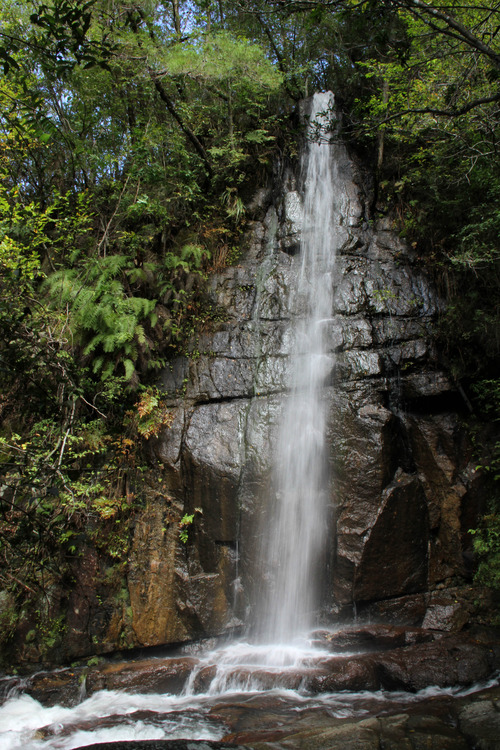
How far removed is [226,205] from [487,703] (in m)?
9.12

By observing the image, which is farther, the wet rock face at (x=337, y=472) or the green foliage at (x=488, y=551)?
the wet rock face at (x=337, y=472)

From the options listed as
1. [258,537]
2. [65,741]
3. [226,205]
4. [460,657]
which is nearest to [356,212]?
[226,205]

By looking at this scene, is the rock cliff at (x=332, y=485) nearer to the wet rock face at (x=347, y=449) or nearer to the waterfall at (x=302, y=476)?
the wet rock face at (x=347, y=449)

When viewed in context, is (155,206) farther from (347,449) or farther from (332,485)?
(332,485)

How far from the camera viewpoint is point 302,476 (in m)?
6.90

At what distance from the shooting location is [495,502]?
673 centimetres

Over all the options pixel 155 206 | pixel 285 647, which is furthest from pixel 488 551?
pixel 155 206

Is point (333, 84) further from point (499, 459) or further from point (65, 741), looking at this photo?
point (65, 741)

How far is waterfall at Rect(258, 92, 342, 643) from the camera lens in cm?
643

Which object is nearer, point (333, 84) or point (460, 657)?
point (460, 657)

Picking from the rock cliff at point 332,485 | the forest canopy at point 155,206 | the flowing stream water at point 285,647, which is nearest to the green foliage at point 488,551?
the rock cliff at point 332,485

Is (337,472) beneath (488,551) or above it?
above

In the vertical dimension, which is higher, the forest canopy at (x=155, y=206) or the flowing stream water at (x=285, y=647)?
the forest canopy at (x=155, y=206)

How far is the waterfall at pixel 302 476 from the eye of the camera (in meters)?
6.43
